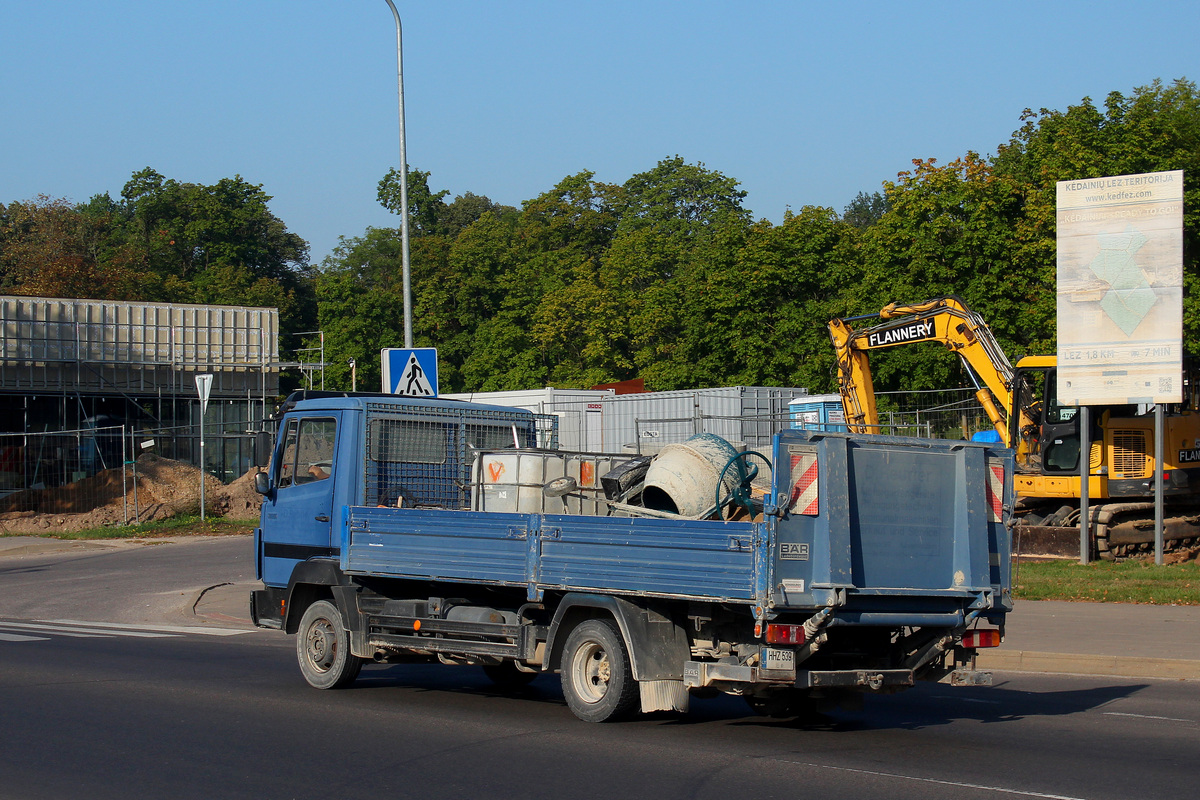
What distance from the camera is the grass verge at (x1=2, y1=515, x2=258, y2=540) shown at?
28.3 m

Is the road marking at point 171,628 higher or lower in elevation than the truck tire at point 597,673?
lower

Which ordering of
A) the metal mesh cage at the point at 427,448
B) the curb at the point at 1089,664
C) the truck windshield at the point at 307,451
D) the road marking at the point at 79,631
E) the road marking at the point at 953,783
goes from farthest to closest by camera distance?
the road marking at the point at 79,631 < the curb at the point at 1089,664 < the truck windshield at the point at 307,451 < the metal mesh cage at the point at 427,448 < the road marking at the point at 953,783

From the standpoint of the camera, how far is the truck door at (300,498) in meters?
10.8

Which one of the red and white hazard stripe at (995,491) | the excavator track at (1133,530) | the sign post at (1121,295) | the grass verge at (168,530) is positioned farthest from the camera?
the grass verge at (168,530)

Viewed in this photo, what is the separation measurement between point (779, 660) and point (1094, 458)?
1468 cm

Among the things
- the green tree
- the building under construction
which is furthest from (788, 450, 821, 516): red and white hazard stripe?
the green tree

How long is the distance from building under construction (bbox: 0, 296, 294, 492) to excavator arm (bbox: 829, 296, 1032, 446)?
2329 centimetres

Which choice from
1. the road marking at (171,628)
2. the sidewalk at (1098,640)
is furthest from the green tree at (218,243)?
the sidewalk at (1098,640)

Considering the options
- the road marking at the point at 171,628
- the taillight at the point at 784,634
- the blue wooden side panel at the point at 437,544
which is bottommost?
the road marking at the point at 171,628

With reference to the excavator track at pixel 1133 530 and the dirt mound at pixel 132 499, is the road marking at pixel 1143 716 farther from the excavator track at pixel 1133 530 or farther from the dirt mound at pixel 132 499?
the dirt mound at pixel 132 499

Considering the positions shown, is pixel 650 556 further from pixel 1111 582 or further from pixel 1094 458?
pixel 1094 458

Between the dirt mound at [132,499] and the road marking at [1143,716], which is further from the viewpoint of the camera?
the dirt mound at [132,499]

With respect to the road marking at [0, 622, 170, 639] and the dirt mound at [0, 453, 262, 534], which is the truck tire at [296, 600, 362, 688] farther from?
the dirt mound at [0, 453, 262, 534]

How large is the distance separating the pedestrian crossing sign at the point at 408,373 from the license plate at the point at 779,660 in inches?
353
